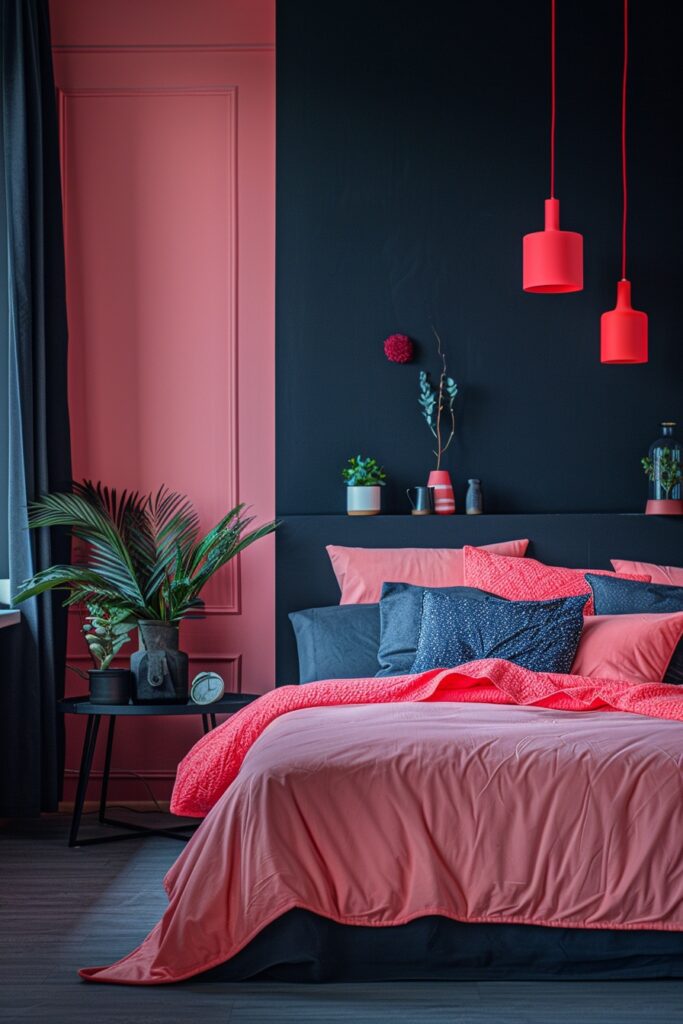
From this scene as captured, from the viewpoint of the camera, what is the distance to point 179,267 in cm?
492

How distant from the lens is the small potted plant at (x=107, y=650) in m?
4.15

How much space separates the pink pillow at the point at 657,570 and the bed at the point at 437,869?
1.60 metres

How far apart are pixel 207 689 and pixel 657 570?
1.81m

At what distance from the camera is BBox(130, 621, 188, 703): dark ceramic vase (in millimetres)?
4172

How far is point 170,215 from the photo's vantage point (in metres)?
4.92

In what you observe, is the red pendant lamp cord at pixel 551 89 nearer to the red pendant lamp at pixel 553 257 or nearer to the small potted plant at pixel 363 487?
the red pendant lamp at pixel 553 257

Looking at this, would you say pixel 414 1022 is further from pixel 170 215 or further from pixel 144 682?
pixel 170 215

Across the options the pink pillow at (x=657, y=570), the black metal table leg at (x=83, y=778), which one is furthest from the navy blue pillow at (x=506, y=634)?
the black metal table leg at (x=83, y=778)

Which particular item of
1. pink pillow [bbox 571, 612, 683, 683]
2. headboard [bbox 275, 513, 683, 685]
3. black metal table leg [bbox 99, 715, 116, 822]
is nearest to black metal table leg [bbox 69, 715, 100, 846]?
black metal table leg [bbox 99, 715, 116, 822]

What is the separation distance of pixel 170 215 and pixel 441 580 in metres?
2.00

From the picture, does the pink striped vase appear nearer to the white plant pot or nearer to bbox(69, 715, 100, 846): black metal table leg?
the white plant pot

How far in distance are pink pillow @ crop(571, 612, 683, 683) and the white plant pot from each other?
1139 millimetres

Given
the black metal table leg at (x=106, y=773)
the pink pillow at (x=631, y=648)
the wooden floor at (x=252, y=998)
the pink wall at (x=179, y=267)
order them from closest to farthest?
the wooden floor at (x=252, y=998), the pink pillow at (x=631, y=648), the black metal table leg at (x=106, y=773), the pink wall at (x=179, y=267)

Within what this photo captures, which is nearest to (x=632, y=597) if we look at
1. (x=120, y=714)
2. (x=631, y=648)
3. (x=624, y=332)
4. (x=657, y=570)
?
(x=631, y=648)
